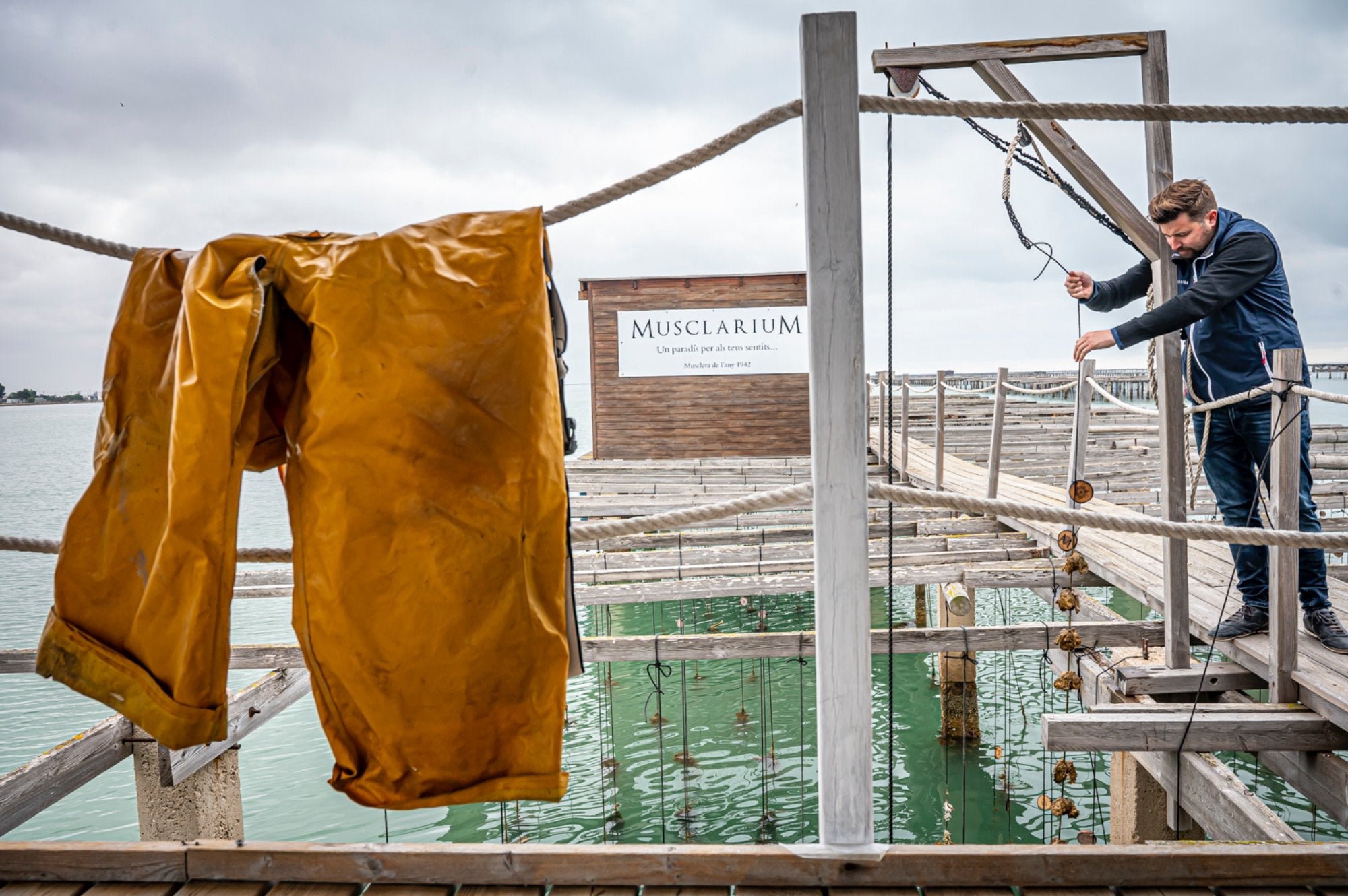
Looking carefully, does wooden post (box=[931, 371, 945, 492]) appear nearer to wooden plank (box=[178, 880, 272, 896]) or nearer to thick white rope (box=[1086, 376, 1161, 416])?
thick white rope (box=[1086, 376, 1161, 416])

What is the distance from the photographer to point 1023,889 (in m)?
1.54

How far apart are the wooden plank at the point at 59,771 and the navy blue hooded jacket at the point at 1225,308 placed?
4.53 m

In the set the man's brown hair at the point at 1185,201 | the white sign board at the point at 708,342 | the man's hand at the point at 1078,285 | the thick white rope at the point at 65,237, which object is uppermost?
the white sign board at the point at 708,342

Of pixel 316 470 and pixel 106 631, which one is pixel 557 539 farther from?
pixel 106 631

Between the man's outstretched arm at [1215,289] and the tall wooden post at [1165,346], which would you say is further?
the tall wooden post at [1165,346]

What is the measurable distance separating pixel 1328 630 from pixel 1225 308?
4.86 ft

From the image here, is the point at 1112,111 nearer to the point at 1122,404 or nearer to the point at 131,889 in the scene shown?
the point at 131,889

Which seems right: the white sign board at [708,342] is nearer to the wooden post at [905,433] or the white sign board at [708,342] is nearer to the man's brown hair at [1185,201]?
the wooden post at [905,433]

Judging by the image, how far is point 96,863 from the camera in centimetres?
166

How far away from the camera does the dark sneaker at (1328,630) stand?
3357 mm

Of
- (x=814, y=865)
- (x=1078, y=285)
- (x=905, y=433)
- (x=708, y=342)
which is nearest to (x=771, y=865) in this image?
(x=814, y=865)

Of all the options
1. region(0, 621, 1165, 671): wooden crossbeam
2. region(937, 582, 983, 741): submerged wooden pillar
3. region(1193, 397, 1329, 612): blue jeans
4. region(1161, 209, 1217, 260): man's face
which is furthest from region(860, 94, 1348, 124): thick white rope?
region(937, 582, 983, 741): submerged wooden pillar

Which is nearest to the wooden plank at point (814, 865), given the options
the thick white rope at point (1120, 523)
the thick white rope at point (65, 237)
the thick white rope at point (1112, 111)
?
the thick white rope at point (1120, 523)

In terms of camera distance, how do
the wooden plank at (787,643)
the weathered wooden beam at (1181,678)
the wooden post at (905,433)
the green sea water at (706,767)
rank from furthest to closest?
the wooden post at (905,433), the green sea water at (706,767), the wooden plank at (787,643), the weathered wooden beam at (1181,678)
